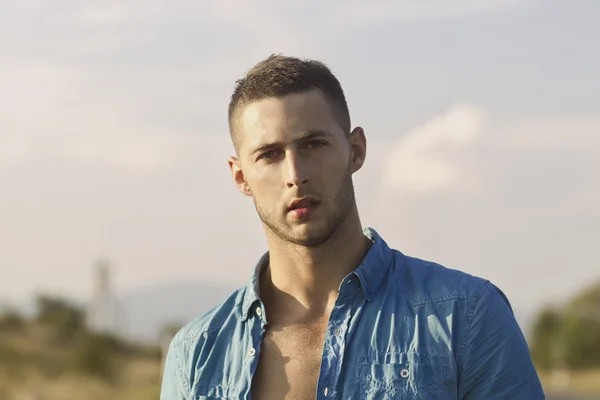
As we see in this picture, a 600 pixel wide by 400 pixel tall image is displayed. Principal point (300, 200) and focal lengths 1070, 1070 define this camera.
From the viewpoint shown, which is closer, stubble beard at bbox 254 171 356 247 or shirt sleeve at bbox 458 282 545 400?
shirt sleeve at bbox 458 282 545 400

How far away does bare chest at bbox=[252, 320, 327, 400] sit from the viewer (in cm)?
422

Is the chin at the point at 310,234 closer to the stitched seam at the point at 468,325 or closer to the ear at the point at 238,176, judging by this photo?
the ear at the point at 238,176

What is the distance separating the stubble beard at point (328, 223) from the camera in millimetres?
4227

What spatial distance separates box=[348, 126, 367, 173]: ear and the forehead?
157mm

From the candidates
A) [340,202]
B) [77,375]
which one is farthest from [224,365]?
[77,375]

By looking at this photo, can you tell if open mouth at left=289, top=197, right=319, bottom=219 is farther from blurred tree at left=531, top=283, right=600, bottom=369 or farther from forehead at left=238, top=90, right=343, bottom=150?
blurred tree at left=531, top=283, right=600, bottom=369

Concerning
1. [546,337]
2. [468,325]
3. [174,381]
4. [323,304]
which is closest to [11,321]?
[546,337]

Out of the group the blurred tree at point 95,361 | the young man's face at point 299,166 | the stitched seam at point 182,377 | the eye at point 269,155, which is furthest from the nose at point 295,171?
the blurred tree at point 95,361

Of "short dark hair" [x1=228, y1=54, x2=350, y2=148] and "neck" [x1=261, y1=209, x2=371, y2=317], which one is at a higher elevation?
"short dark hair" [x1=228, y1=54, x2=350, y2=148]

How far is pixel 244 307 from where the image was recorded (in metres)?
4.53

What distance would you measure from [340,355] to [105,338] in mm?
35833

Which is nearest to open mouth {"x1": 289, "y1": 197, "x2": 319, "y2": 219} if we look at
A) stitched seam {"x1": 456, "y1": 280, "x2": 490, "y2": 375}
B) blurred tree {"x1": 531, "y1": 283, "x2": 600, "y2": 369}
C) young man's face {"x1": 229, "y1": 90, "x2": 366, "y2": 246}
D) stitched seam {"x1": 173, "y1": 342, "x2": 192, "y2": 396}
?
young man's face {"x1": 229, "y1": 90, "x2": 366, "y2": 246}

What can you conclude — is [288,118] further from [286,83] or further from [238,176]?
[238,176]

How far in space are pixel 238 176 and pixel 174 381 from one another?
92 centimetres
